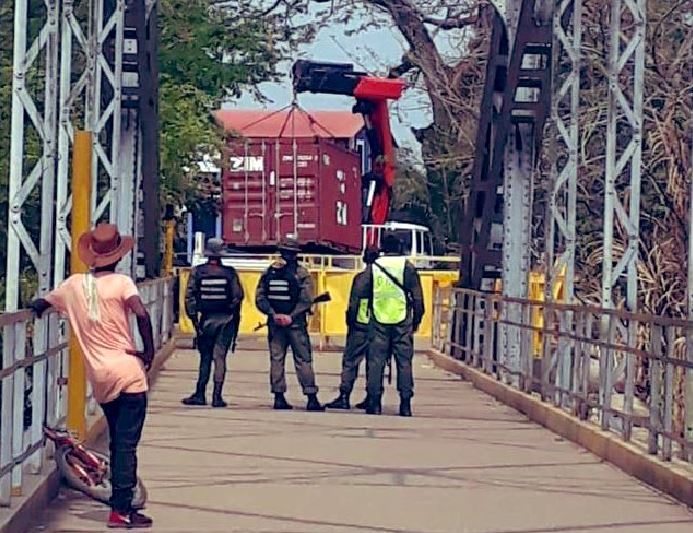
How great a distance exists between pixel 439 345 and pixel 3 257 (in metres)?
7.31

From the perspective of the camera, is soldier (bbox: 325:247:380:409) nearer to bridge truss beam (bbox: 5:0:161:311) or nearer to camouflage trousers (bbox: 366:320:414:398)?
camouflage trousers (bbox: 366:320:414:398)

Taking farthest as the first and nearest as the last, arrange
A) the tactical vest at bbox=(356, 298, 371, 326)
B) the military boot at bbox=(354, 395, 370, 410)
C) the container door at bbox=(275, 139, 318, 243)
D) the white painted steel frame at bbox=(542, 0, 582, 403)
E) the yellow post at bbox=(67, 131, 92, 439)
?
the container door at bbox=(275, 139, 318, 243) → the military boot at bbox=(354, 395, 370, 410) → the tactical vest at bbox=(356, 298, 371, 326) → the white painted steel frame at bbox=(542, 0, 582, 403) → the yellow post at bbox=(67, 131, 92, 439)

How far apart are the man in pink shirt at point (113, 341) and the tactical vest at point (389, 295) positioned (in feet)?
23.2

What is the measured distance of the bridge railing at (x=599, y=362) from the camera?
1183cm

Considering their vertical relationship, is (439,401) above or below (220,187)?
below

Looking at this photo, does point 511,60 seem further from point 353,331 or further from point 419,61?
point 419,61

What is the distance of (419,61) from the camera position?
32.1m

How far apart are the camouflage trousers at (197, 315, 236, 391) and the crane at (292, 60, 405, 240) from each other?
13044 millimetres

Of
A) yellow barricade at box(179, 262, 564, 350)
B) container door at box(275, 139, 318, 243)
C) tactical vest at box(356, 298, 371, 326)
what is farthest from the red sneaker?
container door at box(275, 139, 318, 243)

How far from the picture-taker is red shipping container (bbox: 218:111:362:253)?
1447 inches

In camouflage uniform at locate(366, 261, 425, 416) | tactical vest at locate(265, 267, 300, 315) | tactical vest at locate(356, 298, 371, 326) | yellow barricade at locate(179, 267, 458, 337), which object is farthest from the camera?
yellow barricade at locate(179, 267, 458, 337)

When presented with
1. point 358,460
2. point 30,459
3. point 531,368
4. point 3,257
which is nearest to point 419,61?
point 3,257

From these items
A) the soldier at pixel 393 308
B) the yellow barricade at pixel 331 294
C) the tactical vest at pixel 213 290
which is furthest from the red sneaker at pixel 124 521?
the yellow barricade at pixel 331 294

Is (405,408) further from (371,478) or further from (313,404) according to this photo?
(371,478)
